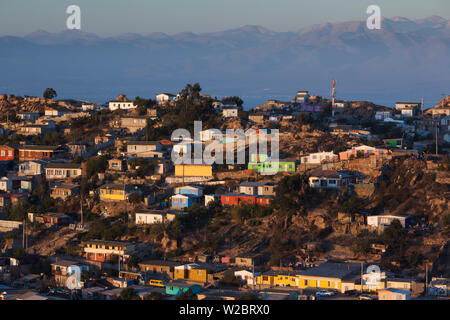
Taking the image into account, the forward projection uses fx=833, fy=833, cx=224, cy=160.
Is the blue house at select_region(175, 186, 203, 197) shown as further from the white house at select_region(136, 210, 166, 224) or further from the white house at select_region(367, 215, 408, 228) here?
the white house at select_region(367, 215, 408, 228)

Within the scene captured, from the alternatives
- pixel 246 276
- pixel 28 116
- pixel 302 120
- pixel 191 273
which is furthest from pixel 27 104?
pixel 246 276

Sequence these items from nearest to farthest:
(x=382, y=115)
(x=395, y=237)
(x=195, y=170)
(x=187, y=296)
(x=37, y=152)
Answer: (x=187, y=296)
(x=395, y=237)
(x=195, y=170)
(x=37, y=152)
(x=382, y=115)

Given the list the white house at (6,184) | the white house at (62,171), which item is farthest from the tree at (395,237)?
the white house at (6,184)

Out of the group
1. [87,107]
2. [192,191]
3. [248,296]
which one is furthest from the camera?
[87,107]

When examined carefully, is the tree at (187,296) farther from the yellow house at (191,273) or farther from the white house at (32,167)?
the white house at (32,167)

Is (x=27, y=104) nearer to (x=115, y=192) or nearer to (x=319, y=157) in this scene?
(x=115, y=192)

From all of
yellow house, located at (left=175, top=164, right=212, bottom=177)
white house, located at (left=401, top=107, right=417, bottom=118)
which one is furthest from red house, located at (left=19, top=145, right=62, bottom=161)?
white house, located at (left=401, top=107, right=417, bottom=118)

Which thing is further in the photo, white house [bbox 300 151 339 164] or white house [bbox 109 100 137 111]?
white house [bbox 109 100 137 111]

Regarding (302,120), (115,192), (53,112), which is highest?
(53,112)
